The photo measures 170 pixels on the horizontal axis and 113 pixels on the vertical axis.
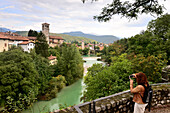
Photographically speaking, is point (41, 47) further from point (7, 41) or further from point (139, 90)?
point (139, 90)

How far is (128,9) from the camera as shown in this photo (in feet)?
15.2

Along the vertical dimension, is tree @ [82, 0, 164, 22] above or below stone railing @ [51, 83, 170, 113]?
above

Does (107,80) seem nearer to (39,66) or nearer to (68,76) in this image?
(39,66)

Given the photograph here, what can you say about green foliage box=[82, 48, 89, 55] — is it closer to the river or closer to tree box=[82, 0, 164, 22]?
the river

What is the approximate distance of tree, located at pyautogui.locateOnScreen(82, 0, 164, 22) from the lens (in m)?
4.50

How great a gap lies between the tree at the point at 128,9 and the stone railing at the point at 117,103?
9.53 feet

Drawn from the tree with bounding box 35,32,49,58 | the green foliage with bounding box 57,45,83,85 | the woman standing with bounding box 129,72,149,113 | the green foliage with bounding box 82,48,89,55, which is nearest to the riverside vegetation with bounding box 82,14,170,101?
the woman standing with bounding box 129,72,149,113

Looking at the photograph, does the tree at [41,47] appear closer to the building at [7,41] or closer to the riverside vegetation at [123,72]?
the building at [7,41]

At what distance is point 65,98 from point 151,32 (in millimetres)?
14490

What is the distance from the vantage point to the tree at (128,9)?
14.8 feet

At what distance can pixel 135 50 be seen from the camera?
14969mm

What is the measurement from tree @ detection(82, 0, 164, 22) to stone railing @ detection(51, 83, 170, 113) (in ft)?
9.53

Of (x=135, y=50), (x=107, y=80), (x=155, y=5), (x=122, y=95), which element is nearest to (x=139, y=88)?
(x=122, y=95)

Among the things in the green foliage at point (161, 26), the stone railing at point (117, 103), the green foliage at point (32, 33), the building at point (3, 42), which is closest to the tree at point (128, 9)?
the stone railing at point (117, 103)
